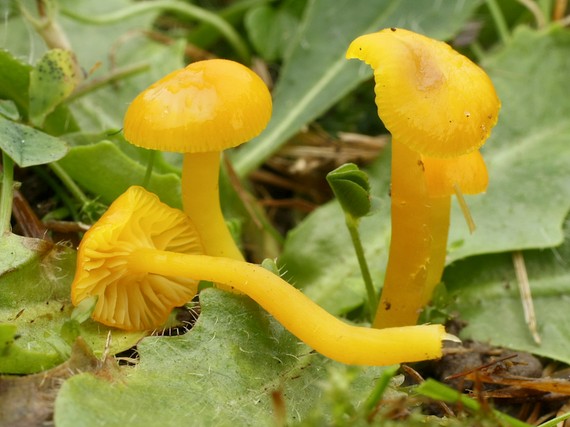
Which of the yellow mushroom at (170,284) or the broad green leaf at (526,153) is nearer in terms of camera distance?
the yellow mushroom at (170,284)

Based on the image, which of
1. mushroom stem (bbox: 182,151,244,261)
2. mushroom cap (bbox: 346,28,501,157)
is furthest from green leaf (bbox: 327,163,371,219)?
mushroom stem (bbox: 182,151,244,261)

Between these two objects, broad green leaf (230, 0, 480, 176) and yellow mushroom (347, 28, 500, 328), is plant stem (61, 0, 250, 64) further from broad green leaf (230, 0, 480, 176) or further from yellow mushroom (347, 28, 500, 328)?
yellow mushroom (347, 28, 500, 328)

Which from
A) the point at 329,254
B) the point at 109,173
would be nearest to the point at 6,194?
the point at 109,173

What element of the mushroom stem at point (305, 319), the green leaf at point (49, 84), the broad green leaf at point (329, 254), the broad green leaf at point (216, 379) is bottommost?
the broad green leaf at point (329, 254)

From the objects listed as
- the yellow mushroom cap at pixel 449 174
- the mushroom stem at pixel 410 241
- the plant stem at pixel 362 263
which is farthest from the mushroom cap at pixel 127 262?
the yellow mushroom cap at pixel 449 174

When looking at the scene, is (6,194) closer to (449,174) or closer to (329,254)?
(329,254)

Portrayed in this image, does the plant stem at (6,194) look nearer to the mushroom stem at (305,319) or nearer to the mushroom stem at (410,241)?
the mushroom stem at (305,319)
